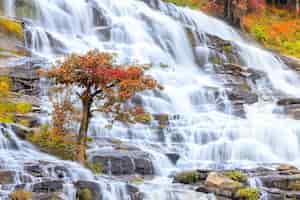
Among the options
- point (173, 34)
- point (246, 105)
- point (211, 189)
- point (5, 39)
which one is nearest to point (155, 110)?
point (246, 105)

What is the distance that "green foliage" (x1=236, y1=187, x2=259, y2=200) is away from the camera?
1641 centimetres

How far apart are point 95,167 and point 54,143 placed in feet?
5.40

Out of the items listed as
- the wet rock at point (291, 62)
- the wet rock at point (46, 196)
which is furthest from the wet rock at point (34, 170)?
the wet rock at point (291, 62)

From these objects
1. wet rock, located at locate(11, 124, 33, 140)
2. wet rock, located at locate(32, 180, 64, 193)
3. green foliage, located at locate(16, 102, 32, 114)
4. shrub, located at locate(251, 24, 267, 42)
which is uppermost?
shrub, located at locate(251, 24, 267, 42)

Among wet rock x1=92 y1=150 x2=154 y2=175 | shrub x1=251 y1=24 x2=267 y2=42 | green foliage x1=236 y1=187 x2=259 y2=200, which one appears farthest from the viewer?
shrub x1=251 y1=24 x2=267 y2=42

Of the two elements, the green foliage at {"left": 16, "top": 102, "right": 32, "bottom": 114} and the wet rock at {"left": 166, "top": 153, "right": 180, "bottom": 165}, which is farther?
the green foliage at {"left": 16, "top": 102, "right": 32, "bottom": 114}

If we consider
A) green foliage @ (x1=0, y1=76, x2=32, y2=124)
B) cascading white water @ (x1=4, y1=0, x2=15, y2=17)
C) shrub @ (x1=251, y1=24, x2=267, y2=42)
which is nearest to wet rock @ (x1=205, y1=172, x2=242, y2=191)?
green foliage @ (x1=0, y1=76, x2=32, y2=124)

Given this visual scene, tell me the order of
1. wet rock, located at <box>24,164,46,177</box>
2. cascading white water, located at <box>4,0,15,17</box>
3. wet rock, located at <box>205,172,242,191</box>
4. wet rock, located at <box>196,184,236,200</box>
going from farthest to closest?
cascading white water, located at <box>4,0,15,17</box> < wet rock, located at <box>205,172,242,191</box> < wet rock, located at <box>196,184,236,200</box> < wet rock, located at <box>24,164,46,177</box>

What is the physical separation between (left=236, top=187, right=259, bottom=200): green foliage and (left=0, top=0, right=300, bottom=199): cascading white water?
4.70ft

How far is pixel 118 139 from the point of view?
70.7ft

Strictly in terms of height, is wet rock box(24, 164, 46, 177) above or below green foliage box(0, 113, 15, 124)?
below

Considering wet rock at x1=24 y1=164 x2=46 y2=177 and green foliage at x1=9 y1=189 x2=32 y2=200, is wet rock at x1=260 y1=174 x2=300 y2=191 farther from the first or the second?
green foliage at x1=9 y1=189 x2=32 y2=200

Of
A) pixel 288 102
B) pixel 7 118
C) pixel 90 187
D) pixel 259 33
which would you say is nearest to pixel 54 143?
pixel 7 118

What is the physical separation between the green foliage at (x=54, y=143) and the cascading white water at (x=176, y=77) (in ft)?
4.29
